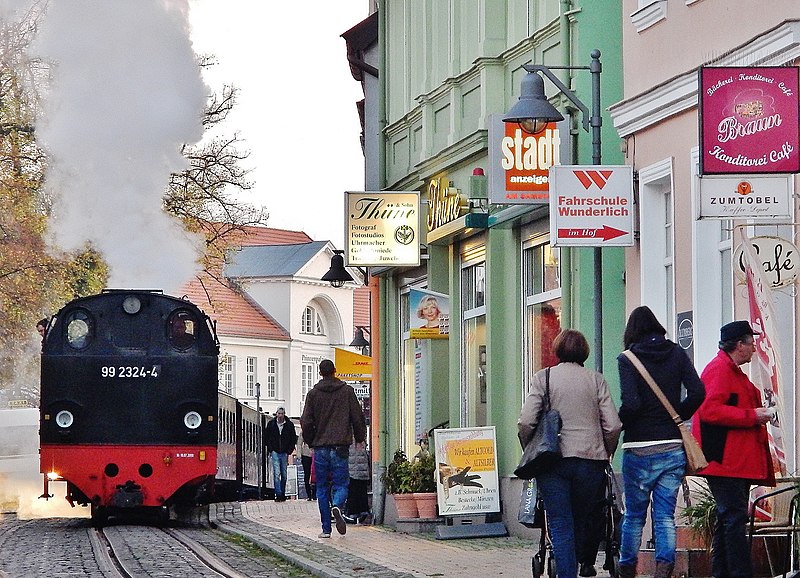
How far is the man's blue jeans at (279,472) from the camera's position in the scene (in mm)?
32531

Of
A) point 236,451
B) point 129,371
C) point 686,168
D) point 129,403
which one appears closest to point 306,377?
point 236,451

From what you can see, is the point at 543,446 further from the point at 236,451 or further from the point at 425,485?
the point at 236,451

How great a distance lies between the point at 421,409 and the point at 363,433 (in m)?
3.76

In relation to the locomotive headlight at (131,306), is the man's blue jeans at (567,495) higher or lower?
lower

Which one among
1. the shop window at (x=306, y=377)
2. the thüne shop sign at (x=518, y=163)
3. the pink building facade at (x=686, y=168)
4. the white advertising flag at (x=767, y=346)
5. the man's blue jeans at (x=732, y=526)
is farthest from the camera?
the shop window at (x=306, y=377)

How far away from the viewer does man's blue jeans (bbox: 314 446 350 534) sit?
701 inches

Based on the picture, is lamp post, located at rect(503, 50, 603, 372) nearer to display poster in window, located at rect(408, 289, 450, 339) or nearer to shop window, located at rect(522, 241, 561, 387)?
shop window, located at rect(522, 241, 561, 387)

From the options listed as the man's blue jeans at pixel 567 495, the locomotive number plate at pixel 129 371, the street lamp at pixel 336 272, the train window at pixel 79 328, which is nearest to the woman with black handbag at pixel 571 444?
the man's blue jeans at pixel 567 495

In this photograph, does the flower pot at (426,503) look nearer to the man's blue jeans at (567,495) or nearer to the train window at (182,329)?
the train window at (182,329)

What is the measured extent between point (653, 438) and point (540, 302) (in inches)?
288

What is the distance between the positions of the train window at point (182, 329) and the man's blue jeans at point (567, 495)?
12.7 metres

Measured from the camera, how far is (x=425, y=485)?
19.1 m

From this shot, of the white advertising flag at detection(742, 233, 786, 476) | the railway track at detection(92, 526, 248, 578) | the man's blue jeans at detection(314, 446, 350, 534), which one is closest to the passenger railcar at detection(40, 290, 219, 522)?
the railway track at detection(92, 526, 248, 578)

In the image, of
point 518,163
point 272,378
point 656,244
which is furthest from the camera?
point 272,378
